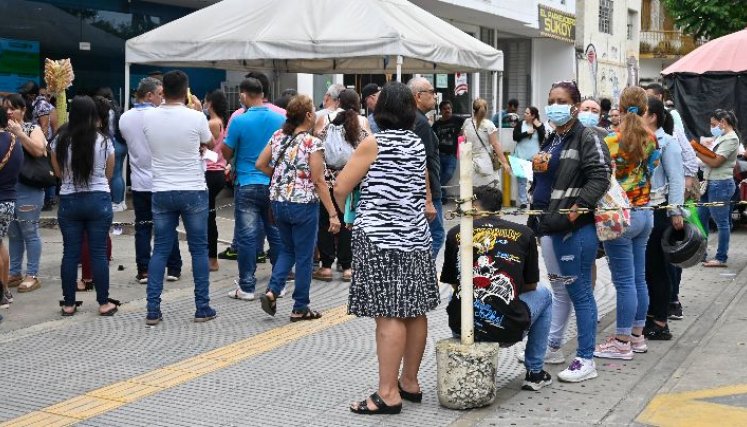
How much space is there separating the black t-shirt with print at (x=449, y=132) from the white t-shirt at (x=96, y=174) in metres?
8.39

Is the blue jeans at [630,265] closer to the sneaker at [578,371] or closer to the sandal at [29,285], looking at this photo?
the sneaker at [578,371]

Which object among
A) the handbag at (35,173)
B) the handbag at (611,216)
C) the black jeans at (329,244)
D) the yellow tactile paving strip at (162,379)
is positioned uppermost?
the handbag at (35,173)

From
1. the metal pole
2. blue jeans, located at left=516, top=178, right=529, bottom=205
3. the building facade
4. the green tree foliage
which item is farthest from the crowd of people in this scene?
the building facade

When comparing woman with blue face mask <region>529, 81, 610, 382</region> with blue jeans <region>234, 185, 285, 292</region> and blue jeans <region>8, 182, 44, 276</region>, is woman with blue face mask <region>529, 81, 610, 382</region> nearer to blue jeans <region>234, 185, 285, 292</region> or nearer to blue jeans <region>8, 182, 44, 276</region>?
blue jeans <region>234, 185, 285, 292</region>

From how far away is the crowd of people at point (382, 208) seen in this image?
5.66 meters

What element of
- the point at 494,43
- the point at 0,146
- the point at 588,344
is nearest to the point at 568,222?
the point at 588,344

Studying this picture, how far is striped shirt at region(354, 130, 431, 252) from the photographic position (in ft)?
18.3

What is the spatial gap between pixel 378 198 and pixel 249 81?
3640mm

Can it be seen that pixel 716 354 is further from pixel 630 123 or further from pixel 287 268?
pixel 287 268

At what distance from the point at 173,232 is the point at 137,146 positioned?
4.93 feet

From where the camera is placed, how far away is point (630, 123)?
271 inches

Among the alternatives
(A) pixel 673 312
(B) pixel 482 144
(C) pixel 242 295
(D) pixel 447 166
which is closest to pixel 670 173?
(A) pixel 673 312

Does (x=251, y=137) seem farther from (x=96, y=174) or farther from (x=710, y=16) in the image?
(x=710, y=16)

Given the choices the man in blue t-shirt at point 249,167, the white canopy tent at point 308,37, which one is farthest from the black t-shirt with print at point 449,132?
the man in blue t-shirt at point 249,167
